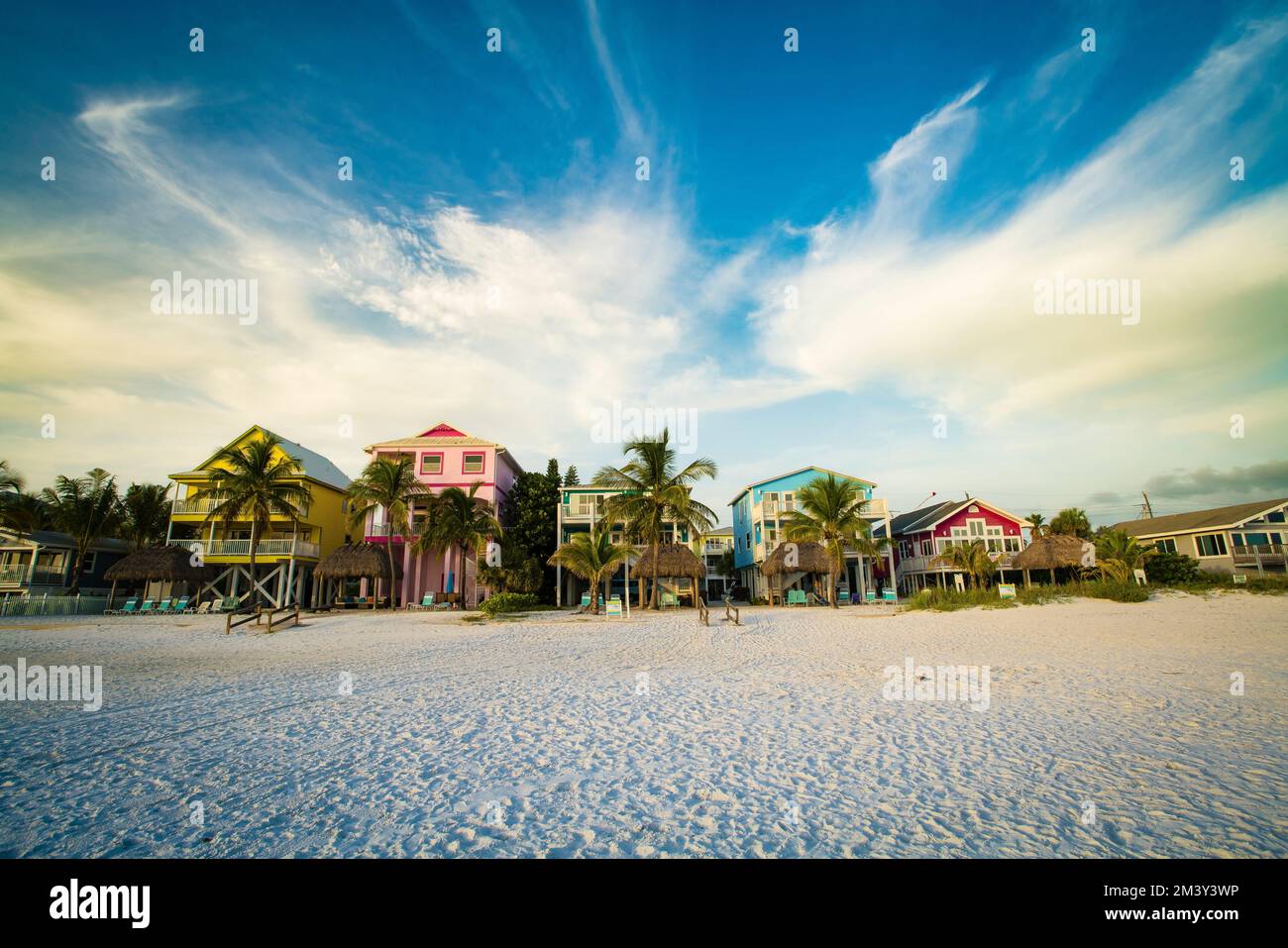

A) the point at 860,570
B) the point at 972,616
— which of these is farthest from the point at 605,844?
the point at 860,570

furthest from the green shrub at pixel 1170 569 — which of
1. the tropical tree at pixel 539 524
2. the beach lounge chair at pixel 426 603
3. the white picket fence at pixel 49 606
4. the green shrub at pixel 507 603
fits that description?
Answer: the white picket fence at pixel 49 606

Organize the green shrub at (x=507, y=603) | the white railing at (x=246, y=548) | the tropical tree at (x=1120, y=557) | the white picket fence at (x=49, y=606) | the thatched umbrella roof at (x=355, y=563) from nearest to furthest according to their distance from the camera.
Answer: the green shrub at (x=507, y=603), the white picket fence at (x=49, y=606), the tropical tree at (x=1120, y=557), the thatched umbrella roof at (x=355, y=563), the white railing at (x=246, y=548)

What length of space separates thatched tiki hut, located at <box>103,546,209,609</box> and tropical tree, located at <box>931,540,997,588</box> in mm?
39655

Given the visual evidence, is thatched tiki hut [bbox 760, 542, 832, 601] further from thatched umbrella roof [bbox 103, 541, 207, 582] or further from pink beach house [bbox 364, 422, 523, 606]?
thatched umbrella roof [bbox 103, 541, 207, 582]

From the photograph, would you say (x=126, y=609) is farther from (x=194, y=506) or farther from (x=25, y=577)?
(x=25, y=577)

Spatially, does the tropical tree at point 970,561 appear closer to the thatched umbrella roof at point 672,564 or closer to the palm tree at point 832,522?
the palm tree at point 832,522

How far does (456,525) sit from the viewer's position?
25.8 m

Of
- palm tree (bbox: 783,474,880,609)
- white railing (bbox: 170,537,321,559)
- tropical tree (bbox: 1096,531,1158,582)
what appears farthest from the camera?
palm tree (bbox: 783,474,880,609)

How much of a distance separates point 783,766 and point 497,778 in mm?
2401

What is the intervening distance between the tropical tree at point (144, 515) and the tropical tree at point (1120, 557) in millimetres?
50751

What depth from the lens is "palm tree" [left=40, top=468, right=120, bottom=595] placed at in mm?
29438

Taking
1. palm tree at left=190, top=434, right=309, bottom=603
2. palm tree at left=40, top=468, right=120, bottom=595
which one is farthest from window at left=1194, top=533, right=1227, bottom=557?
palm tree at left=40, top=468, right=120, bottom=595

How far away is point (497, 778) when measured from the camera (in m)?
4.54

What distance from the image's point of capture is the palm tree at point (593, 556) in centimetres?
2366
